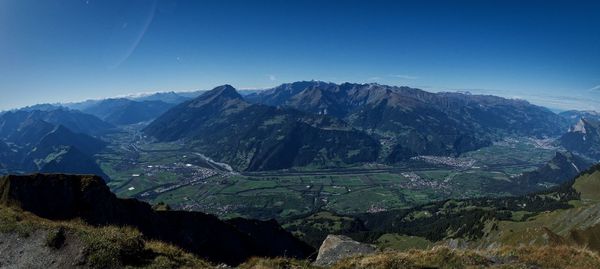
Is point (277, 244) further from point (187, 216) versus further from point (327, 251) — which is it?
point (327, 251)

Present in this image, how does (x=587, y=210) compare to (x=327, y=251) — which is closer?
(x=327, y=251)

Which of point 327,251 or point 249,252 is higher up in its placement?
point 327,251

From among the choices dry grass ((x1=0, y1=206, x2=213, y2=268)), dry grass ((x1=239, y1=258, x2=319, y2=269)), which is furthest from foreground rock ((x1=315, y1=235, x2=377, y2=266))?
dry grass ((x1=0, y1=206, x2=213, y2=268))

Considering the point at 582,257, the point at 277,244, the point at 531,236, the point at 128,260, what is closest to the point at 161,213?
the point at 277,244

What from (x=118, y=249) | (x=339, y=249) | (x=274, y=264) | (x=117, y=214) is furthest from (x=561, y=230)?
(x=118, y=249)

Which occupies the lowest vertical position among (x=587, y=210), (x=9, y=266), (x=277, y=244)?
(x=277, y=244)

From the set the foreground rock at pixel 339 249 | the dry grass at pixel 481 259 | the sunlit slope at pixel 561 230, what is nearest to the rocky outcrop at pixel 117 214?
the foreground rock at pixel 339 249

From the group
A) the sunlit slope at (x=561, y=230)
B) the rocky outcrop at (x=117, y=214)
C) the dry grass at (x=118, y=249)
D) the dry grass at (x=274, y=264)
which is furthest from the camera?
the sunlit slope at (x=561, y=230)

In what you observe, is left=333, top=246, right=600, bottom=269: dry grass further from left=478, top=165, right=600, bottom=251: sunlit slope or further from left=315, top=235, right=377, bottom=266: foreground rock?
left=315, top=235, right=377, bottom=266: foreground rock

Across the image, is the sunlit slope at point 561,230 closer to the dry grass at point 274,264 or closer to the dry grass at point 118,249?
the dry grass at point 274,264
